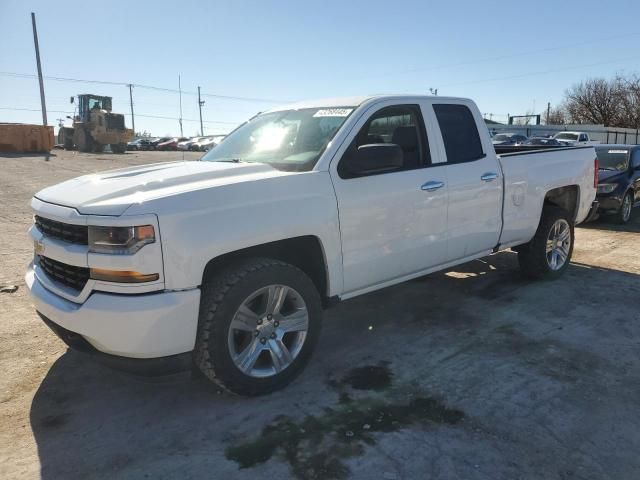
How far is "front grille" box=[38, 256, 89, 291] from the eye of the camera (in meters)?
2.98

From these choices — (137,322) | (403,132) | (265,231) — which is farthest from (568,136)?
(137,322)

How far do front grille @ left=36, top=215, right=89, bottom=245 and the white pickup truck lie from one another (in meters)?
0.01

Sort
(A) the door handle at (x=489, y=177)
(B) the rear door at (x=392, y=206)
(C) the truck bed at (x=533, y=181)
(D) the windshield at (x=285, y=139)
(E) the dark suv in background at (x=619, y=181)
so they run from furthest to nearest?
(E) the dark suv in background at (x=619, y=181)
(C) the truck bed at (x=533, y=181)
(A) the door handle at (x=489, y=177)
(D) the windshield at (x=285, y=139)
(B) the rear door at (x=392, y=206)

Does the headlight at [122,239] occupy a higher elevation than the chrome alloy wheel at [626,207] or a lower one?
higher

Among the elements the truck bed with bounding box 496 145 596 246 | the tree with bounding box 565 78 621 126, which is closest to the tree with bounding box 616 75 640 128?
the tree with bounding box 565 78 621 126

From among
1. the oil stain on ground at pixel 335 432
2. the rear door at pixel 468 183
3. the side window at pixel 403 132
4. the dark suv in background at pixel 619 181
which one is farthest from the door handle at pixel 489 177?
the dark suv in background at pixel 619 181

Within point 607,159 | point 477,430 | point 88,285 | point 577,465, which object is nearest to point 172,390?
point 88,285

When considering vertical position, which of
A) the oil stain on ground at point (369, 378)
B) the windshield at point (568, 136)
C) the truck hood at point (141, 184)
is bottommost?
the oil stain on ground at point (369, 378)

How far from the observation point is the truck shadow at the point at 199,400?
2.75m

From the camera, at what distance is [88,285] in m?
2.88

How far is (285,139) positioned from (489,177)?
1923 millimetres

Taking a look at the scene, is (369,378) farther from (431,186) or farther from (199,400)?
(431,186)

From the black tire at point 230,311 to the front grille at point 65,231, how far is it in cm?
74

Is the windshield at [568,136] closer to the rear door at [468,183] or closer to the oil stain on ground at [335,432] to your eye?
the rear door at [468,183]
